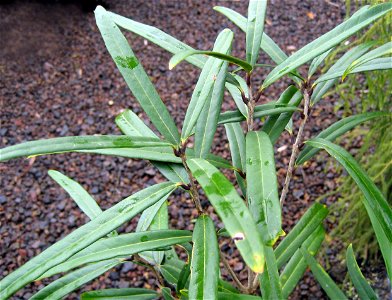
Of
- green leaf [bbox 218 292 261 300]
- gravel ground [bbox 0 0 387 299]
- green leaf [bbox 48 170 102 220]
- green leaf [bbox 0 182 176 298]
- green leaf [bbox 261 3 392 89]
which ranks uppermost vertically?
gravel ground [bbox 0 0 387 299]

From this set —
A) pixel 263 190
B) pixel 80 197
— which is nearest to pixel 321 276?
pixel 263 190

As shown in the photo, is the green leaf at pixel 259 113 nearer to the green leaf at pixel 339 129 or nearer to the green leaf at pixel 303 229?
the green leaf at pixel 339 129

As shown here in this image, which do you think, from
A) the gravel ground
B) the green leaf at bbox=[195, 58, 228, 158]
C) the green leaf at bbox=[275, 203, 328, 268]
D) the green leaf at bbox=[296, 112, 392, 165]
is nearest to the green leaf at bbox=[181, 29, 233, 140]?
the green leaf at bbox=[195, 58, 228, 158]

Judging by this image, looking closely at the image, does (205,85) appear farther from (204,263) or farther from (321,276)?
(321,276)

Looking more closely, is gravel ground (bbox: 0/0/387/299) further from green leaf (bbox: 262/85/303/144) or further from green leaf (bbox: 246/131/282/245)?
green leaf (bbox: 246/131/282/245)

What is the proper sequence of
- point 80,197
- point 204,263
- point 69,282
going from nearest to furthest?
point 204,263 < point 69,282 < point 80,197

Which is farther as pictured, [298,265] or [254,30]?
[298,265]

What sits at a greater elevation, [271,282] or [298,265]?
[298,265]

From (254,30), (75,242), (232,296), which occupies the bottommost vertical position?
(232,296)

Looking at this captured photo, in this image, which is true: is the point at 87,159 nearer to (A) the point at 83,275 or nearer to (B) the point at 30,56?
(B) the point at 30,56
